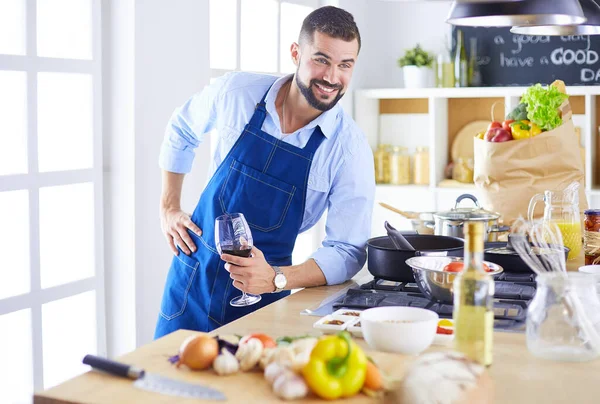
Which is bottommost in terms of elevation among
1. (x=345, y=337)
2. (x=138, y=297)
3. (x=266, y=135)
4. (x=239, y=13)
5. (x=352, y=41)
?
(x=138, y=297)

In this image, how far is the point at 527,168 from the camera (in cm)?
324

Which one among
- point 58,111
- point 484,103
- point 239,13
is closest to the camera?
point 58,111

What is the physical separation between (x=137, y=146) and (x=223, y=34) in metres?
1.02

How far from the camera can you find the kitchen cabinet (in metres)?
5.04

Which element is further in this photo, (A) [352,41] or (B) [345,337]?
(A) [352,41]

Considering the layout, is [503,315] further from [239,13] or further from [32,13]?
[239,13]

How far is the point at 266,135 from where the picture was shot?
2.53m

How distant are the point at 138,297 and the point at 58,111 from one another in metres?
0.83

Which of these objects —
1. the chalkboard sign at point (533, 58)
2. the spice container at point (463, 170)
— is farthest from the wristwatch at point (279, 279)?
the chalkboard sign at point (533, 58)

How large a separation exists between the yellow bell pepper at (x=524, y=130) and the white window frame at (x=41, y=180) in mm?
1668

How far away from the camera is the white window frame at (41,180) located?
289cm

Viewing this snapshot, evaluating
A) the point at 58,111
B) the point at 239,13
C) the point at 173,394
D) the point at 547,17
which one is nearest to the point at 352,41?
the point at 547,17

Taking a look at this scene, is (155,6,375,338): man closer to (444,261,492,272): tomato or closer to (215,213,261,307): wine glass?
(215,213,261,307): wine glass

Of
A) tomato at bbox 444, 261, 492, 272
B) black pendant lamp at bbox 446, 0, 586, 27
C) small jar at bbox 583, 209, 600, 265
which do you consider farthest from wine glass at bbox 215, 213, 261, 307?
small jar at bbox 583, 209, 600, 265
